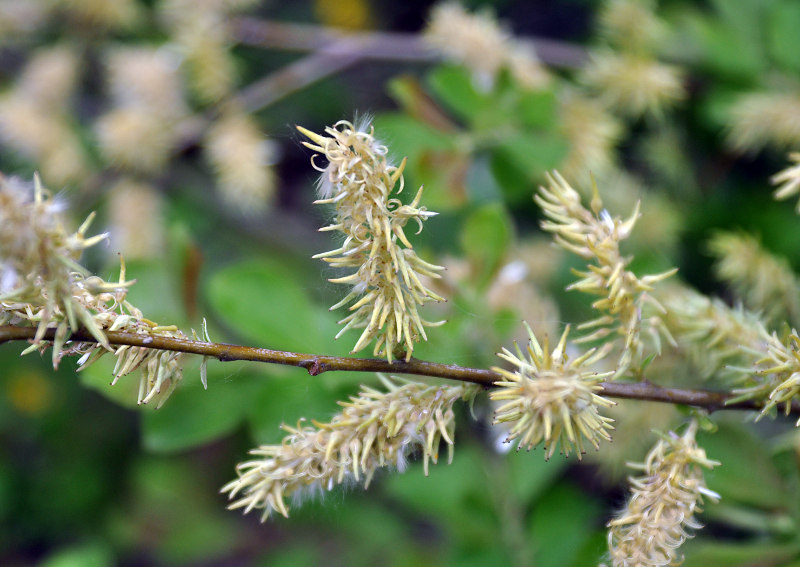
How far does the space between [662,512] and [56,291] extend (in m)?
0.55

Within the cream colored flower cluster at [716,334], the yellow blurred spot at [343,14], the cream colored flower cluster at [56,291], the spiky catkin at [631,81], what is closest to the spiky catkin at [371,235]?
the cream colored flower cluster at [56,291]

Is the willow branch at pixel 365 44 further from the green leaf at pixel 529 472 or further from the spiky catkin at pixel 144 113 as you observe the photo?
the green leaf at pixel 529 472

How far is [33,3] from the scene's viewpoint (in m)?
1.86

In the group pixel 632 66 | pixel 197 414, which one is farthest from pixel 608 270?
pixel 632 66

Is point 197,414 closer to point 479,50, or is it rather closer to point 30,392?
point 479,50

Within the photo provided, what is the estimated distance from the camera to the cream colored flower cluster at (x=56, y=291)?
0.46 m

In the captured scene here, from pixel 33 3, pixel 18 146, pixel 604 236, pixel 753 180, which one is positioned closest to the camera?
pixel 604 236

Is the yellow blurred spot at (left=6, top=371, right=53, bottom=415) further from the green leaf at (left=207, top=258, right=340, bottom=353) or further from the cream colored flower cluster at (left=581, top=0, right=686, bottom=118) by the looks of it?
the cream colored flower cluster at (left=581, top=0, right=686, bottom=118)

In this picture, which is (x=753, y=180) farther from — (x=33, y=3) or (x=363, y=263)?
(x=33, y=3)

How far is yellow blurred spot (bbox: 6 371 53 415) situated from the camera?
1.93 metres

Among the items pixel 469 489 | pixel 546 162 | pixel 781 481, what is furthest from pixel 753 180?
pixel 469 489

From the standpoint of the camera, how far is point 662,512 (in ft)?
1.90

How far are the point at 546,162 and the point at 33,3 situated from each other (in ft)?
5.25

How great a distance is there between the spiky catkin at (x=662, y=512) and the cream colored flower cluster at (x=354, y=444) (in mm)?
182
